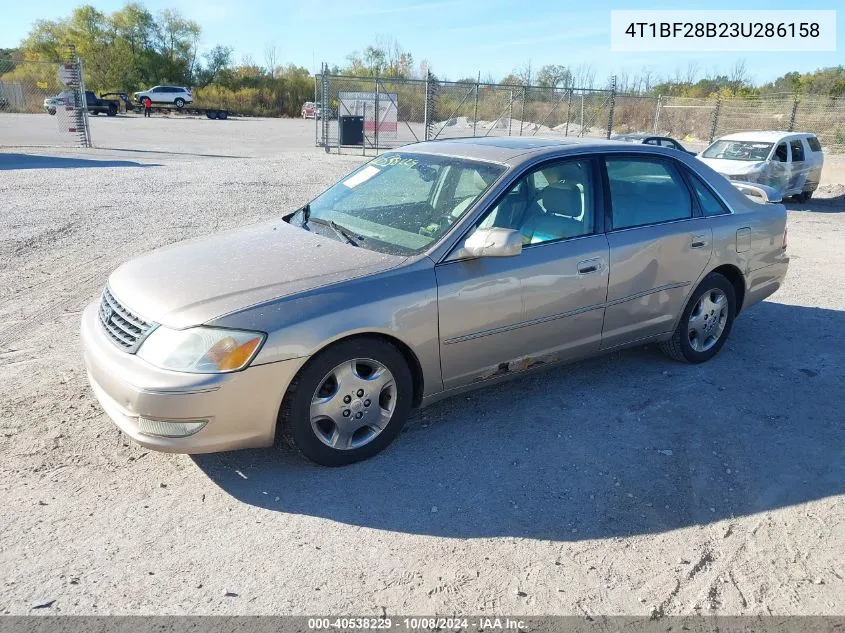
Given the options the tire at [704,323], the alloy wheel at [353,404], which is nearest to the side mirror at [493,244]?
the alloy wheel at [353,404]

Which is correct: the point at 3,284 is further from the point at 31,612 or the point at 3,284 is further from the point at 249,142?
the point at 249,142

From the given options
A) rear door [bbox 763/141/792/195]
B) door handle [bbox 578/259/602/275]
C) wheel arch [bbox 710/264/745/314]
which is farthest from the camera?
rear door [bbox 763/141/792/195]

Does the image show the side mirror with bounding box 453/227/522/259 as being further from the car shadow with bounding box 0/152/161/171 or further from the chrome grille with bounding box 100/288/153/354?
the car shadow with bounding box 0/152/161/171

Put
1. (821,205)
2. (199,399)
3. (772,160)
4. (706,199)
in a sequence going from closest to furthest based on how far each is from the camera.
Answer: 1. (199,399)
2. (706,199)
3. (772,160)
4. (821,205)

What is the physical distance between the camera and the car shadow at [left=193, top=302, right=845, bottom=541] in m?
3.14

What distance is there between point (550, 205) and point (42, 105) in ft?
167

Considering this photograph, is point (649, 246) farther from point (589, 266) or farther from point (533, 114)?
point (533, 114)

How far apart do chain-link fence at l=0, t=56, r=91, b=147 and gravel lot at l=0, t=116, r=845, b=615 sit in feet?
63.7

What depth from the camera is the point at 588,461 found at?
11.9 feet

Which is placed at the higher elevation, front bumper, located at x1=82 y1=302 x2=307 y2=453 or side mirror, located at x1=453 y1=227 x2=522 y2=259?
side mirror, located at x1=453 y1=227 x2=522 y2=259

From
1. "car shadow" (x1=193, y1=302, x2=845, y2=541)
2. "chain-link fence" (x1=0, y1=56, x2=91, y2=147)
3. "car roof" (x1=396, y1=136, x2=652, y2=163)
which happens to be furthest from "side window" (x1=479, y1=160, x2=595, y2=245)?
"chain-link fence" (x1=0, y1=56, x2=91, y2=147)

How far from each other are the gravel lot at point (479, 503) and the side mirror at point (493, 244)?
1.09m

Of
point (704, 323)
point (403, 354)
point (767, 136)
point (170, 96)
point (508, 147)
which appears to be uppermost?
point (170, 96)

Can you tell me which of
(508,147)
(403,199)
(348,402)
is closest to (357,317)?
(348,402)
